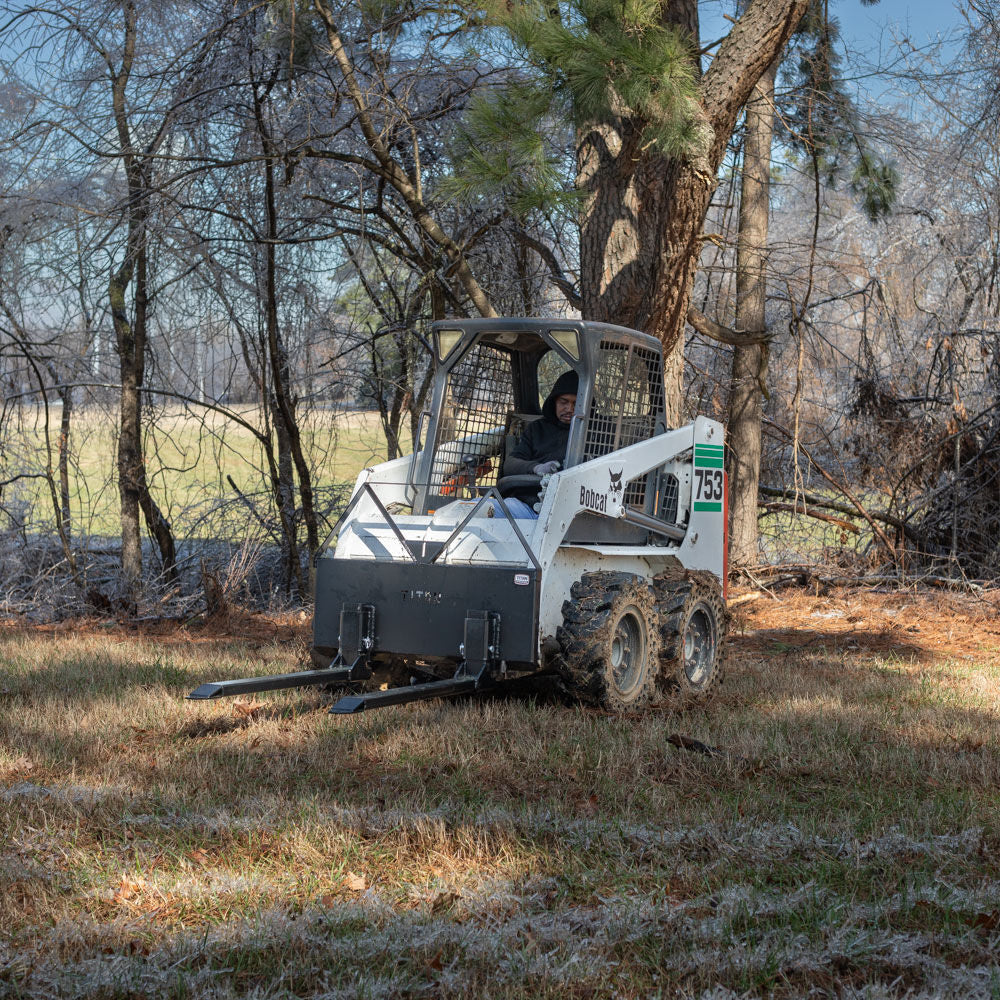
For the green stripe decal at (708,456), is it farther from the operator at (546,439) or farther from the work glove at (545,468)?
the work glove at (545,468)

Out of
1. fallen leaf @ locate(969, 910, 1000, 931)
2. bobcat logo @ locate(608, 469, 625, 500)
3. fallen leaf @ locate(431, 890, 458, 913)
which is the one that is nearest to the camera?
fallen leaf @ locate(969, 910, 1000, 931)

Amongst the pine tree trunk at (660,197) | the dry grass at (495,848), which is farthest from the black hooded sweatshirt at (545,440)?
the pine tree trunk at (660,197)

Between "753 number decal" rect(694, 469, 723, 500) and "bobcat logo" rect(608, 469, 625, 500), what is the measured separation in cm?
109

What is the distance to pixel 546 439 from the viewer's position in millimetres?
8023

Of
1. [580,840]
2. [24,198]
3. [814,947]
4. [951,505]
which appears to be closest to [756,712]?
[580,840]

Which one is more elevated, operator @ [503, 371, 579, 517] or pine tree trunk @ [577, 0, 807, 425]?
pine tree trunk @ [577, 0, 807, 425]

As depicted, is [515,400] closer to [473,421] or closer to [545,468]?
[473,421]

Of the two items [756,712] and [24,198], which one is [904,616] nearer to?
[756,712]

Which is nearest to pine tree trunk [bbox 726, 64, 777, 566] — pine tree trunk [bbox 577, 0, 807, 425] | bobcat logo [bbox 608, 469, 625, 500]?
pine tree trunk [bbox 577, 0, 807, 425]

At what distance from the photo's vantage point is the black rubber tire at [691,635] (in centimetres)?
767

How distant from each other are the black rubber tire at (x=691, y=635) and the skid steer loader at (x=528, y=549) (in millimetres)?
13

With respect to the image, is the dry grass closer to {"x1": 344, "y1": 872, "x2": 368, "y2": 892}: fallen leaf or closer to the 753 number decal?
{"x1": 344, "y1": 872, "x2": 368, "y2": 892}: fallen leaf

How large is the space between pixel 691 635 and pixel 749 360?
22.9ft

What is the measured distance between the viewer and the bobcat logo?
732cm
